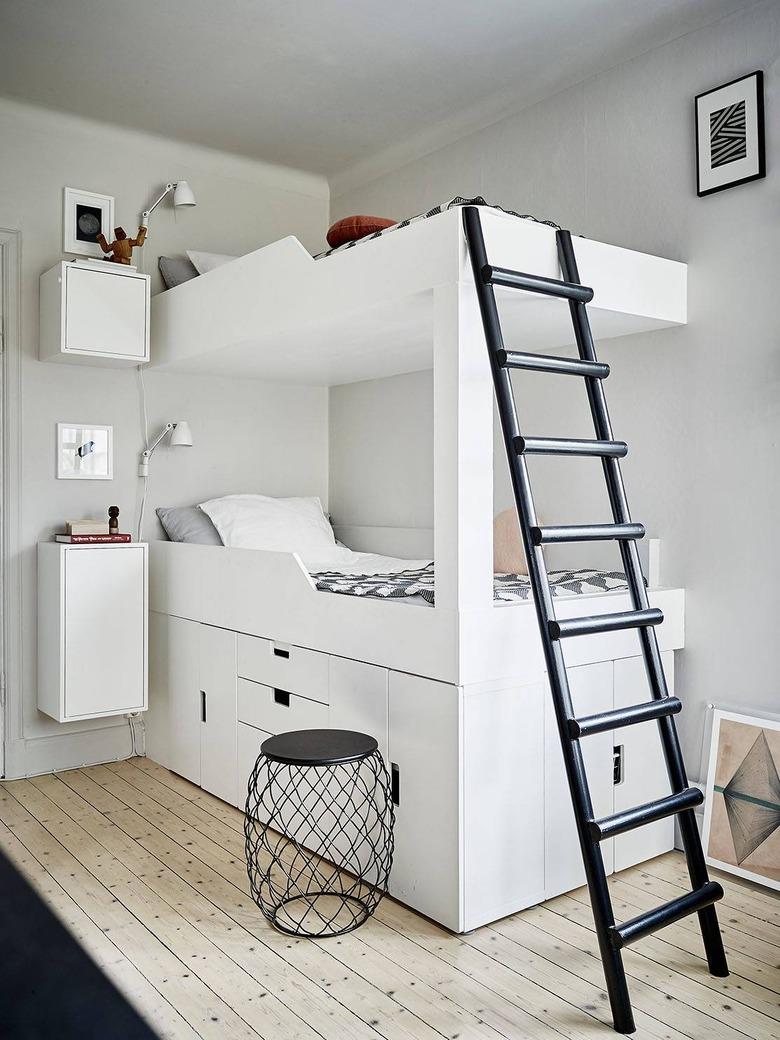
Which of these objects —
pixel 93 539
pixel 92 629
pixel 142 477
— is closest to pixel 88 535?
pixel 93 539

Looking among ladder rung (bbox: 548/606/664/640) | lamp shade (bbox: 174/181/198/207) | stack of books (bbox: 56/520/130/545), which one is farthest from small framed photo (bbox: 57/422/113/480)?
ladder rung (bbox: 548/606/664/640)

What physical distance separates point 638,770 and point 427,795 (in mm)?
778

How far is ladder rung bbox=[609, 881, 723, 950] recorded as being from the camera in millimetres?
1924

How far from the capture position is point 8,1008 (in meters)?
0.55

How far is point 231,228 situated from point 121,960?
3256 millimetres

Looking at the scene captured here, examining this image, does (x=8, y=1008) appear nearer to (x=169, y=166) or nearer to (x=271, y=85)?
(x=271, y=85)

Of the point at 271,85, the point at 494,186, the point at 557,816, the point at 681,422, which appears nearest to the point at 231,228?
the point at 271,85

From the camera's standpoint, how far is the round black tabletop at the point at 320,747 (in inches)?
88.9

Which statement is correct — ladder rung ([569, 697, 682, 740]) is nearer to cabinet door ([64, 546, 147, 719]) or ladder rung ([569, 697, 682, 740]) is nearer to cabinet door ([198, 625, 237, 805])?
cabinet door ([198, 625, 237, 805])

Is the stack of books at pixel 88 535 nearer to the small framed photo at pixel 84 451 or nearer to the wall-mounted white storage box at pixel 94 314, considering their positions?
the small framed photo at pixel 84 451

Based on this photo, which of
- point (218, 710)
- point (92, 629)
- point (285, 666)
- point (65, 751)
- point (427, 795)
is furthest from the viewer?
point (65, 751)

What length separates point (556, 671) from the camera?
2070 mm

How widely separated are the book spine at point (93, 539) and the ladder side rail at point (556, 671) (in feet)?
6.62

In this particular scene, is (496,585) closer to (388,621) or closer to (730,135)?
(388,621)
